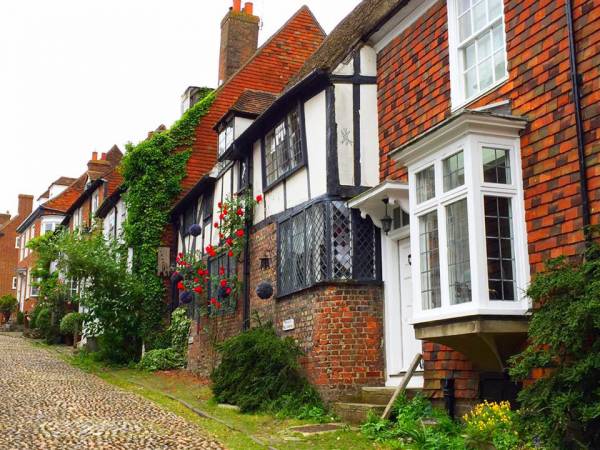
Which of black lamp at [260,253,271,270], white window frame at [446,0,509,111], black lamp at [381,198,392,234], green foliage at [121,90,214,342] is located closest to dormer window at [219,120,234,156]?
green foliage at [121,90,214,342]

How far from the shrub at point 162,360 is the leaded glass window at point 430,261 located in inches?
483

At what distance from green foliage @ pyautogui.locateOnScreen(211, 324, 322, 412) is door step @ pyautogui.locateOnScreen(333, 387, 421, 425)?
64cm

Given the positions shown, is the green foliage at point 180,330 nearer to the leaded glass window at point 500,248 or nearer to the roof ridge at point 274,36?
the roof ridge at point 274,36

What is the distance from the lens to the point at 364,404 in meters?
10.5

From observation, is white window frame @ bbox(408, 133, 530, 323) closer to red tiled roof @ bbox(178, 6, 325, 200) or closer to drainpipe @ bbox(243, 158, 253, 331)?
drainpipe @ bbox(243, 158, 253, 331)

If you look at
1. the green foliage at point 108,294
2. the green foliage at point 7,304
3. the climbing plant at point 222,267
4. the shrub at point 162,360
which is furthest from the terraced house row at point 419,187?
the green foliage at point 7,304

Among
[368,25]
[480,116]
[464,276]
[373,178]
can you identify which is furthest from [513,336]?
[368,25]

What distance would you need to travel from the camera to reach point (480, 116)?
323 inches

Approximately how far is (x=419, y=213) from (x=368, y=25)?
4392mm

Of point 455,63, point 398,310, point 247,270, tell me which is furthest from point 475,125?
point 247,270

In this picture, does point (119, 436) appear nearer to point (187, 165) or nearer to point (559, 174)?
point (559, 174)

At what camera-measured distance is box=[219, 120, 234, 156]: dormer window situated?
1817cm

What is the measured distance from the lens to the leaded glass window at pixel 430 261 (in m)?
8.80

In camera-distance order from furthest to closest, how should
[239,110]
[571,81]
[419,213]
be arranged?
[239,110] → [419,213] → [571,81]
